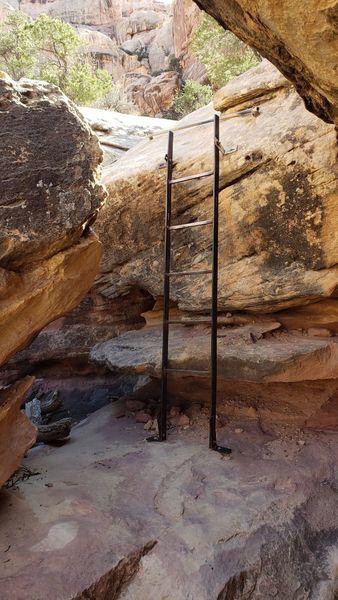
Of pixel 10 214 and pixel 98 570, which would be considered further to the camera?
pixel 10 214

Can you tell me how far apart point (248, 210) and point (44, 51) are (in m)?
17.9

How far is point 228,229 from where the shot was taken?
19.5ft

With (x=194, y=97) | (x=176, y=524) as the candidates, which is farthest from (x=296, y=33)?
(x=194, y=97)

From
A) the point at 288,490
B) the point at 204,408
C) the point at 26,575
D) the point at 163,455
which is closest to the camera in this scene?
the point at 26,575

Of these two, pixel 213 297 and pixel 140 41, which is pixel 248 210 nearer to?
pixel 213 297

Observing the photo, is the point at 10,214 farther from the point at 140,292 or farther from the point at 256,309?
the point at 140,292

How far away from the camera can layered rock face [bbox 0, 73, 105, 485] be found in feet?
11.8

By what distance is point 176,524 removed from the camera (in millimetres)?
3766

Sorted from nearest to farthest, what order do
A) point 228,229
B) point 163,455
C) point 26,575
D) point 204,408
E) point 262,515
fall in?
point 26,575, point 262,515, point 163,455, point 228,229, point 204,408

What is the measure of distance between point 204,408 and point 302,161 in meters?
3.54

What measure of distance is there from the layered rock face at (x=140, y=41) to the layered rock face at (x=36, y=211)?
24.1 m

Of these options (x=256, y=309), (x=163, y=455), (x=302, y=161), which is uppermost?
(x=302, y=161)

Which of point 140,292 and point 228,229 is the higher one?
point 228,229

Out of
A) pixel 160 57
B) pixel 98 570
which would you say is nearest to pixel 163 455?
pixel 98 570
